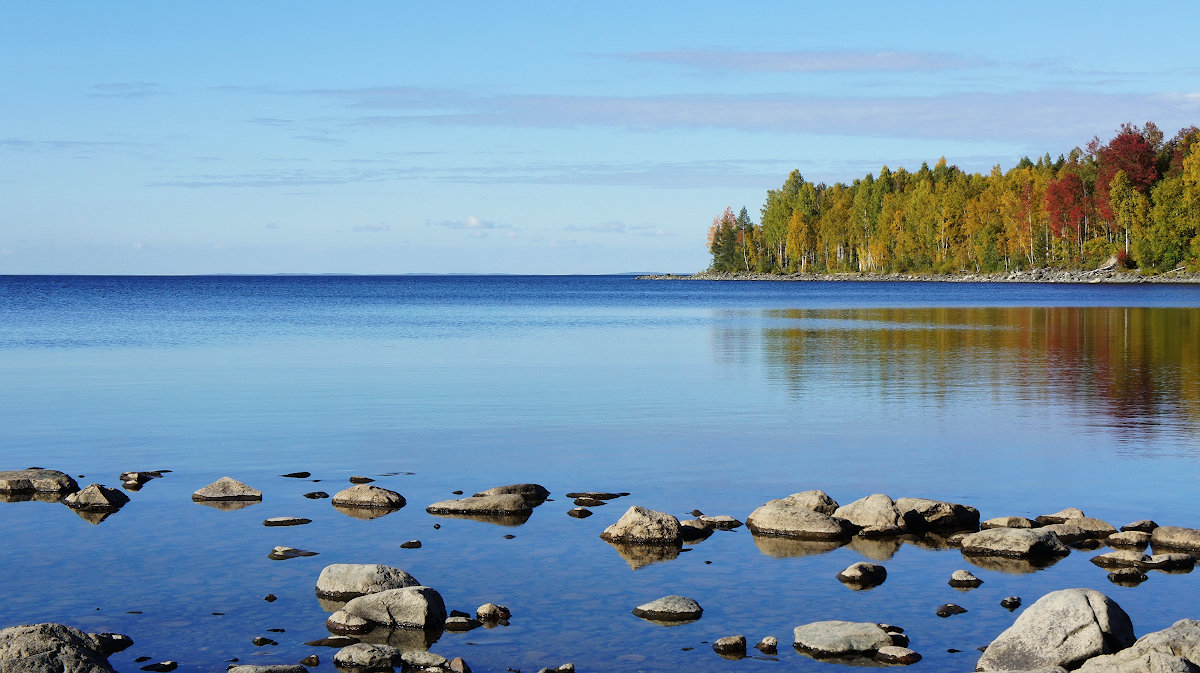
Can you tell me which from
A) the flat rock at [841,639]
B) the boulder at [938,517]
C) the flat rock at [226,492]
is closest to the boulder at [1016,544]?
the boulder at [938,517]

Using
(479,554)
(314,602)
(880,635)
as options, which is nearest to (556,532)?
(479,554)

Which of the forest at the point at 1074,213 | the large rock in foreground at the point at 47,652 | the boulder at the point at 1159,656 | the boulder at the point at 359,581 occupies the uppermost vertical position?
the forest at the point at 1074,213

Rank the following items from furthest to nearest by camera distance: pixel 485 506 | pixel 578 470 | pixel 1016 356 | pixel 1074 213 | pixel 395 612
→ pixel 1074 213
pixel 1016 356
pixel 578 470
pixel 485 506
pixel 395 612

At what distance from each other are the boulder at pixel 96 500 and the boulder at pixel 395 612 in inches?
277

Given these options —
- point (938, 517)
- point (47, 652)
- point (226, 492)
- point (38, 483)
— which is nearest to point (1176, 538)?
point (938, 517)

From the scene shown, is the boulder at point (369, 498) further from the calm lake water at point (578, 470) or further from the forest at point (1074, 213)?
the forest at point (1074, 213)

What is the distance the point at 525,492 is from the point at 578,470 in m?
2.72

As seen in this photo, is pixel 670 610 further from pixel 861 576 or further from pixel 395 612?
pixel 395 612

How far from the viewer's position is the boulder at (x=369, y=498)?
17.5m

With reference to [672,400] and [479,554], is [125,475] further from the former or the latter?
[672,400]

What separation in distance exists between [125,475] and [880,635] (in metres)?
13.6

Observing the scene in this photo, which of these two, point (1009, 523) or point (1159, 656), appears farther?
point (1009, 523)

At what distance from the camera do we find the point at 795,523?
1580cm

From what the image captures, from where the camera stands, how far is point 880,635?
1130cm
